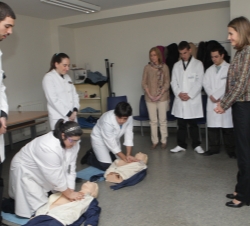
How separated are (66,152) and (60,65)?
123 cm

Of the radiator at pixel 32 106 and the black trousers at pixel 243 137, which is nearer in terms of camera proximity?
the black trousers at pixel 243 137

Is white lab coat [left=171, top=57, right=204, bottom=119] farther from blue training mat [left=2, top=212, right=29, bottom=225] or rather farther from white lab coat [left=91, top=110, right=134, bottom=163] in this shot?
blue training mat [left=2, top=212, right=29, bottom=225]

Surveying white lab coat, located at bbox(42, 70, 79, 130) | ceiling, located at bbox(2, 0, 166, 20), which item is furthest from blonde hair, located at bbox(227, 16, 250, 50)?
ceiling, located at bbox(2, 0, 166, 20)

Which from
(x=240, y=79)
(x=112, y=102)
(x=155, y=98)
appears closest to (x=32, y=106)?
(x=112, y=102)

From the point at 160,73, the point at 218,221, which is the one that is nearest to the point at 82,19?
the point at 160,73

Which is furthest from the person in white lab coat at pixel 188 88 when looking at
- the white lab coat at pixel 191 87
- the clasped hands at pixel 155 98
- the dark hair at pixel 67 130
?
the dark hair at pixel 67 130

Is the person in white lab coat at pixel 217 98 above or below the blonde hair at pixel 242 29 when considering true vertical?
below

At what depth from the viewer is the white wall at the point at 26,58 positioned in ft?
16.1

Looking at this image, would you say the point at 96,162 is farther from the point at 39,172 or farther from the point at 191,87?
the point at 191,87

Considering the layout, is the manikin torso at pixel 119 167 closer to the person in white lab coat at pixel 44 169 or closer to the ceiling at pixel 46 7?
the person in white lab coat at pixel 44 169

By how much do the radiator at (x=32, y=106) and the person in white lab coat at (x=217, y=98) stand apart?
3.15 metres

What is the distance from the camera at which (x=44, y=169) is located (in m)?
2.20

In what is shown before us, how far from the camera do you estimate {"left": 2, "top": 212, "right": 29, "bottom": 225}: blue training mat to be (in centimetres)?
235

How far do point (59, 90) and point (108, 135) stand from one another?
757mm
